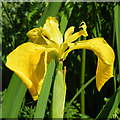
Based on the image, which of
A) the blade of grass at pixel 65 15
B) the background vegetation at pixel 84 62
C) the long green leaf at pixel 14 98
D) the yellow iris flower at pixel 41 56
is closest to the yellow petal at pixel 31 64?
the yellow iris flower at pixel 41 56

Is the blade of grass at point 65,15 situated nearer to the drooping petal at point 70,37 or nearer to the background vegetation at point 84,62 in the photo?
the background vegetation at point 84,62

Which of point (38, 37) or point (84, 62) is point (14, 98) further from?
point (84, 62)

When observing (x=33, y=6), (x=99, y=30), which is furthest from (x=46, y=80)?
(x=33, y=6)

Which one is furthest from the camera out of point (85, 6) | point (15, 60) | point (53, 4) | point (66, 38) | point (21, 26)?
point (21, 26)

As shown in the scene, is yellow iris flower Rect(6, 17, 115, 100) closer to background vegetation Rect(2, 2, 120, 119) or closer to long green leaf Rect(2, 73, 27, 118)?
long green leaf Rect(2, 73, 27, 118)

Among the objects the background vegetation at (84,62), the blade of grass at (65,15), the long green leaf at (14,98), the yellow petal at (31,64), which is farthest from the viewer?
the background vegetation at (84,62)

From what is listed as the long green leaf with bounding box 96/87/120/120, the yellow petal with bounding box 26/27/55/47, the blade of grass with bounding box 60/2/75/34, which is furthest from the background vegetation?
the yellow petal with bounding box 26/27/55/47

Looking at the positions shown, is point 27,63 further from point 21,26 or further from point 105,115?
point 21,26

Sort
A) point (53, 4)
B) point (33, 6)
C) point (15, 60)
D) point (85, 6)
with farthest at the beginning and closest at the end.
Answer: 1. point (33, 6)
2. point (85, 6)
3. point (53, 4)
4. point (15, 60)
